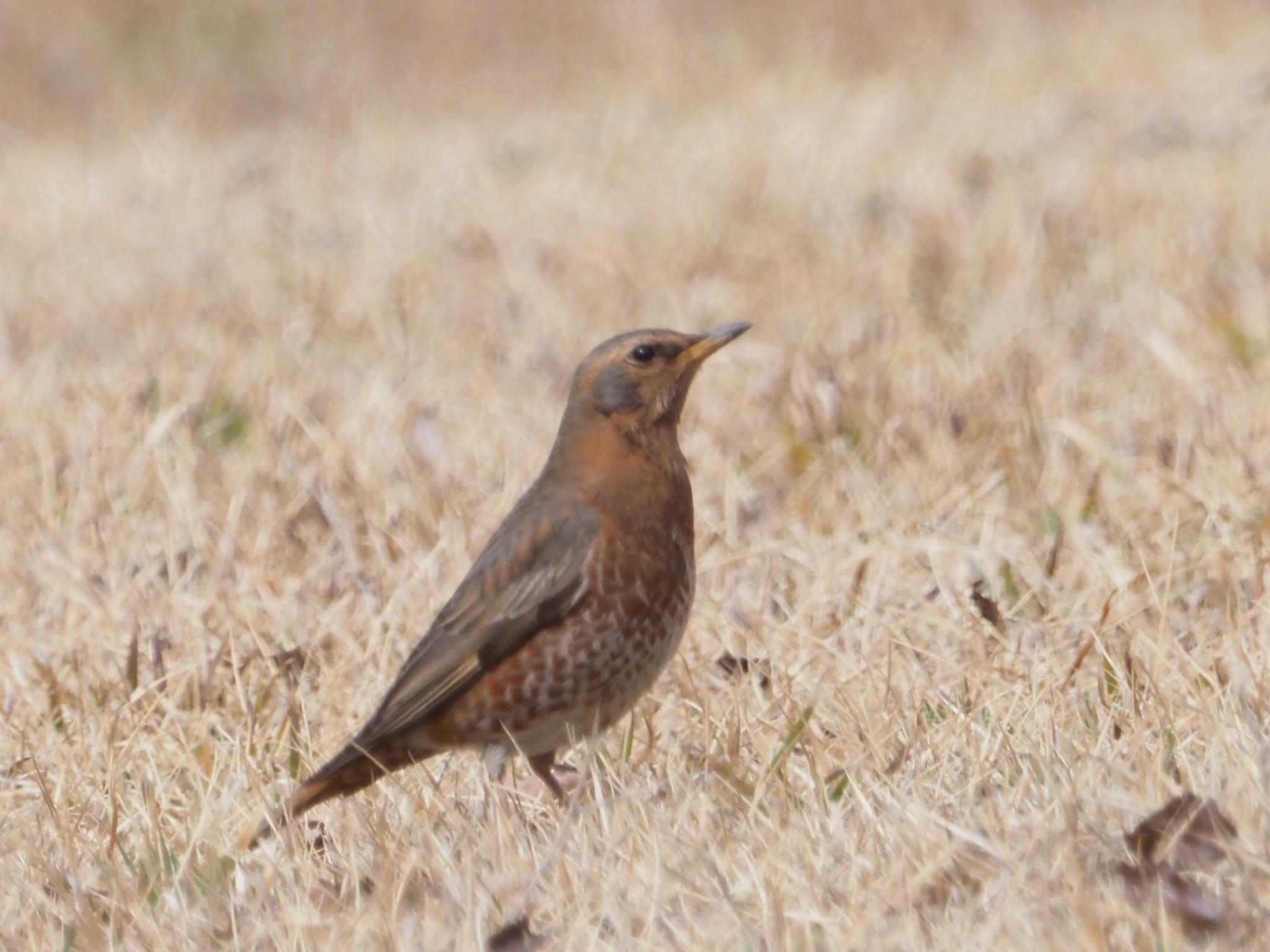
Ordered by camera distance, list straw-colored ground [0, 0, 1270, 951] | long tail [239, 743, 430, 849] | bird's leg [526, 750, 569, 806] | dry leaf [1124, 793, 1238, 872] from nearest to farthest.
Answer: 1. dry leaf [1124, 793, 1238, 872]
2. straw-colored ground [0, 0, 1270, 951]
3. long tail [239, 743, 430, 849]
4. bird's leg [526, 750, 569, 806]

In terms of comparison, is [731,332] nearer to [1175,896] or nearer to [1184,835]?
[1184,835]

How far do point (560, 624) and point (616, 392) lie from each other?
54cm

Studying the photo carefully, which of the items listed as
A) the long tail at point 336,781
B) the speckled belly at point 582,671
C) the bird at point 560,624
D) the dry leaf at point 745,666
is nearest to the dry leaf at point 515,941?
the long tail at point 336,781

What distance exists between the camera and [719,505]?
5566 millimetres

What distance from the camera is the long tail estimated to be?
3660mm

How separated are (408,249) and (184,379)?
235cm

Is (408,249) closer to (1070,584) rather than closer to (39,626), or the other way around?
(39,626)

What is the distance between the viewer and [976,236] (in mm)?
8000

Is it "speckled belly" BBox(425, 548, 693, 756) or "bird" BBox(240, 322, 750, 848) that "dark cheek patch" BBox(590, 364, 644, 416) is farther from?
"speckled belly" BBox(425, 548, 693, 756)

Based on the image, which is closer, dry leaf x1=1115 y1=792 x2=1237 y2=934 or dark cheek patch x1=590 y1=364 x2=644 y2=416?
dry leaf x1=1115 y1=792 x2=1237 y2=934

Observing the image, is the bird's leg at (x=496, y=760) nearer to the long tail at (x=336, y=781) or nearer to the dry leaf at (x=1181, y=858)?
the long tail at (x=336, y=781)

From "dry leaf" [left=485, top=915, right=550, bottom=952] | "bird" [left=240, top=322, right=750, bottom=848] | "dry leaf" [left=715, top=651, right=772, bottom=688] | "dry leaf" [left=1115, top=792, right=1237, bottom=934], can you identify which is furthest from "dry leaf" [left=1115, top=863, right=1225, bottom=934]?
"dry leaf" [left=715, top=651, right=772, bottom=688]

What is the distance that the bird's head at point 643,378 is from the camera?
4293mm

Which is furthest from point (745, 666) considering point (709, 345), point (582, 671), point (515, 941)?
point (515, 941)
